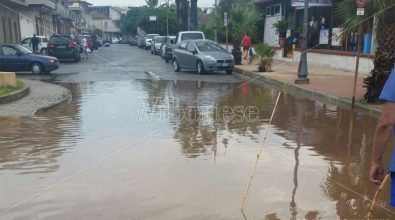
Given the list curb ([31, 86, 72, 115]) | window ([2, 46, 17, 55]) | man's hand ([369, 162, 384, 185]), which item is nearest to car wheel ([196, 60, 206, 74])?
window ([2, 46, 17, 55])

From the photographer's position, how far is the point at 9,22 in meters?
35.7

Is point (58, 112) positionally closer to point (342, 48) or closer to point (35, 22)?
point (342, 48)

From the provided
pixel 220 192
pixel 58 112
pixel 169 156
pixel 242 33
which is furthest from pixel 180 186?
pixel 242 33

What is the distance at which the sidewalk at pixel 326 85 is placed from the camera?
40.0ft

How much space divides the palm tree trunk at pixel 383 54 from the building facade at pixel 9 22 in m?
26.2

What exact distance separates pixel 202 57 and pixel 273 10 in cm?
1631

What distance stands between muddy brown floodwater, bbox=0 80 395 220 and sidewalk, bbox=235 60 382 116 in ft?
2.99

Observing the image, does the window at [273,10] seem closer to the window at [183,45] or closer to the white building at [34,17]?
the window at [183,45]

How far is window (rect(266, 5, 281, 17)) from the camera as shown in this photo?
3391 cm

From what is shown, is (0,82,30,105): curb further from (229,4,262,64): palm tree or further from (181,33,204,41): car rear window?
(229,4,262,64): palm tree

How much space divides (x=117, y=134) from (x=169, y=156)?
1790mm

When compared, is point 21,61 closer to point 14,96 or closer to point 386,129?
point 14,96

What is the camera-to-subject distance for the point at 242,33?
1083 inches

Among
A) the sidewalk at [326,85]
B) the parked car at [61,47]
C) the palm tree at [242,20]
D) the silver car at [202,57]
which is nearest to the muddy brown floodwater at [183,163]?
the sidewalk at [326,85]
